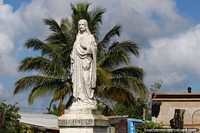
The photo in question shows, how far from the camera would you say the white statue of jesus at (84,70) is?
1265cm

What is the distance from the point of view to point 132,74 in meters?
25.5

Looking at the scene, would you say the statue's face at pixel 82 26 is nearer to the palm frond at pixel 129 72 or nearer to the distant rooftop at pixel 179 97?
→ the palm frond at pixel 129 72

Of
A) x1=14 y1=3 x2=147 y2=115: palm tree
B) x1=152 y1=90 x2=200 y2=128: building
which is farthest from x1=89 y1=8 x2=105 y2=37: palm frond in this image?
x1=152 y1=90 x2=200 y2=128: building

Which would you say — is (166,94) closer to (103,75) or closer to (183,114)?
(183,114)

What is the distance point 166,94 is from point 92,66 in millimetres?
22149

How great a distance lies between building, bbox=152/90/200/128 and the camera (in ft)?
110

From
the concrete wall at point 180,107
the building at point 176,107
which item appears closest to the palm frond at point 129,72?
the building at point 176,107

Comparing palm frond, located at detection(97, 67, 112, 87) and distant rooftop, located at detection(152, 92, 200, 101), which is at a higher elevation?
distant rooftop, located at detection(152, 92, 200, 101)

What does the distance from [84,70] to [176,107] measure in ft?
72.3

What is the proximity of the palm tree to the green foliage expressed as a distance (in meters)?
1.10

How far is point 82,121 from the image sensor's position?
481 inches

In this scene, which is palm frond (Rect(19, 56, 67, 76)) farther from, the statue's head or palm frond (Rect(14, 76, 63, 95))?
the statue's head

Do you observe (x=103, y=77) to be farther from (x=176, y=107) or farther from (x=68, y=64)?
(x=176, y=107)

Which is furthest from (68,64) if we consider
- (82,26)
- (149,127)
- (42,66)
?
(82,26)
